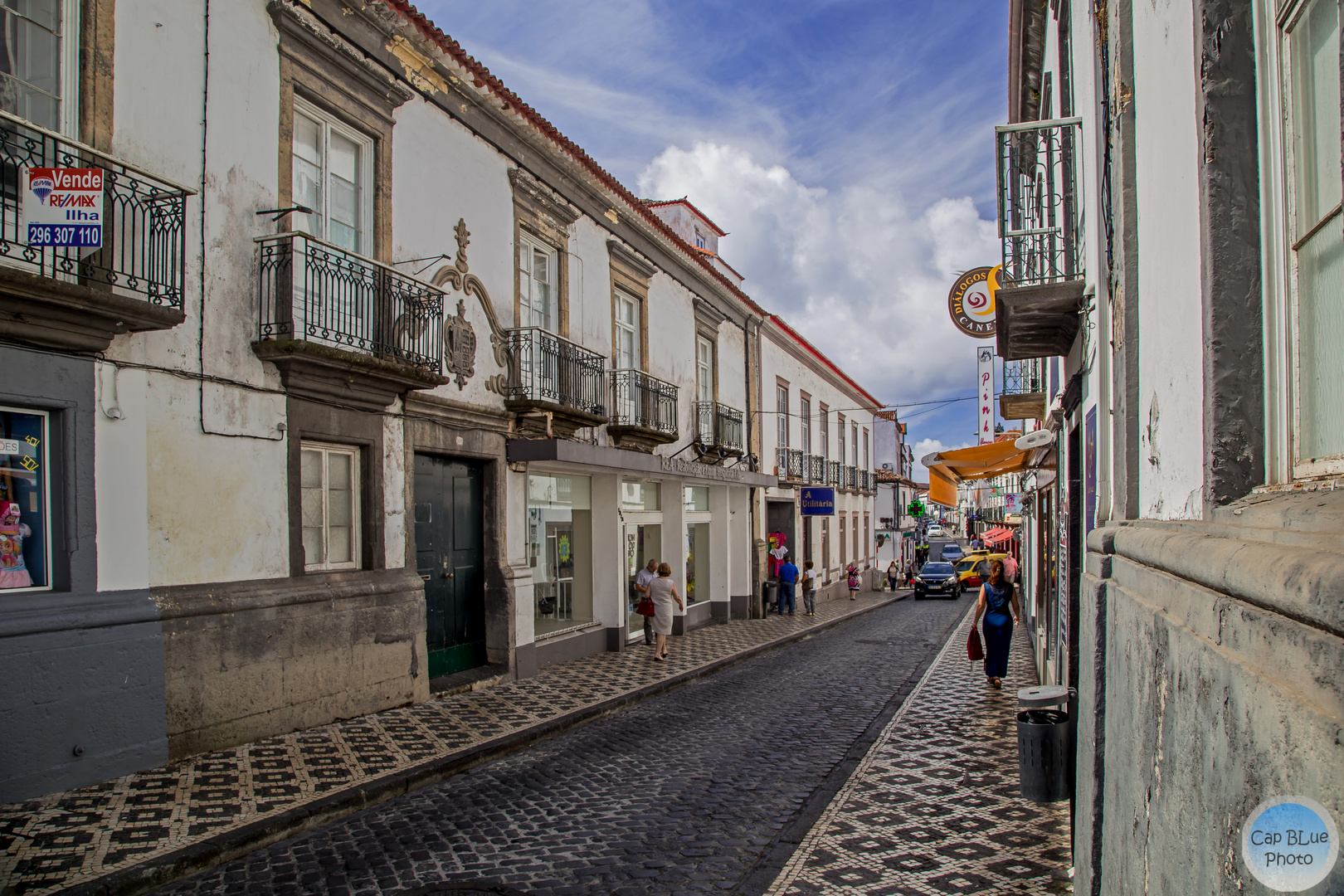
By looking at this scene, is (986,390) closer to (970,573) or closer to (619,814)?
(970,573)

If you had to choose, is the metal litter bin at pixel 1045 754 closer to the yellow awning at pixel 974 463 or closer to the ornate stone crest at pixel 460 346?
the yellow awning at pixel 974 463

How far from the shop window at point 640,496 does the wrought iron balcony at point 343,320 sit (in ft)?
20.2

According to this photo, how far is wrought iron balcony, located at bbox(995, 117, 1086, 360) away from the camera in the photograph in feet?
21.6

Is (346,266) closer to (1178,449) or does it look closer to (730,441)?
(1178,449)

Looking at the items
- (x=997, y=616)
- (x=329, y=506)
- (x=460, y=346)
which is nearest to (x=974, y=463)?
(x=997, y=616)

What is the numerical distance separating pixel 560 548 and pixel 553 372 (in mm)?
3038

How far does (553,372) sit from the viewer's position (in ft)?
40.5

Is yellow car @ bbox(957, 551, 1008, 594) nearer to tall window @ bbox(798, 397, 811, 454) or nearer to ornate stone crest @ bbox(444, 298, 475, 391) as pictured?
tall window @ bbox(798, 397, 811, 454)

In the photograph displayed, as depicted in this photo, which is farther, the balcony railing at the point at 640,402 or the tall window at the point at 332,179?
the balcony railing at the point at 640,402

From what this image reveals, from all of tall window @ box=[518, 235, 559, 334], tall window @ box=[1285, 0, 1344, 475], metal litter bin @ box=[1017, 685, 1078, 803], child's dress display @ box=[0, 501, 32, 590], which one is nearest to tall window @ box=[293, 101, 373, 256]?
tall window @ box=[518, 235, 559, 334]

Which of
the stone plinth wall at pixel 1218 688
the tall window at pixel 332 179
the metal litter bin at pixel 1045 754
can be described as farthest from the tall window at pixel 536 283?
the stone plinth wall at pixel 1218 688

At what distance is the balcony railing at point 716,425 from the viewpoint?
60.7 feet

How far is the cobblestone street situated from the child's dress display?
103 inches

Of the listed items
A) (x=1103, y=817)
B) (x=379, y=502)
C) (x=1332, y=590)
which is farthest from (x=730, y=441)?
(x=1332, y=590)
